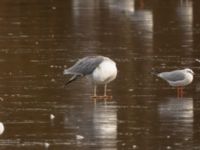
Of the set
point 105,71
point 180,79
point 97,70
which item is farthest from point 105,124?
point 180,79

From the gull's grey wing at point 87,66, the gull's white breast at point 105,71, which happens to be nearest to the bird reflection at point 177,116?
the gull's white breast at point 105,71

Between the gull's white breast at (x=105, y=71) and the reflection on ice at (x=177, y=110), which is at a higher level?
the gull's white breast at (x=105, y=71)

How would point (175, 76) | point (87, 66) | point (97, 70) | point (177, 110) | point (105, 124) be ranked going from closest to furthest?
point (105, 124) → point (177, 110) → point (97, 70) → point (87, 66) → point (175, 76)

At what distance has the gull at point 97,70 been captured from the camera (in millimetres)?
14789

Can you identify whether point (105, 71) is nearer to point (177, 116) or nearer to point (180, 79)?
point (180, 79)

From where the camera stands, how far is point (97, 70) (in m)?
14.9

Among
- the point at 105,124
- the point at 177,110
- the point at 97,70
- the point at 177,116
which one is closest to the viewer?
the point at 105,124

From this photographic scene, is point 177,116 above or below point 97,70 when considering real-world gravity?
below

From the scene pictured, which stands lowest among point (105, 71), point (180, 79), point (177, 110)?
point (177, 110)

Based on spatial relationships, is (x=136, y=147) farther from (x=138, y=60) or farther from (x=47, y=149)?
(x=138, y=60)

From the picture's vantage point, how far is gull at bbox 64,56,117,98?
582 inches

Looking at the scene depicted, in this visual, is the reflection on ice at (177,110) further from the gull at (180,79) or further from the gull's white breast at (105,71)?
the gull's white breast at (105,71)

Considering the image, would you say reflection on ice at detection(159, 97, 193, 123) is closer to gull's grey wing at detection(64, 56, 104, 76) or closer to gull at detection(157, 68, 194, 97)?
gull at detection(157, 68, 194, 97)

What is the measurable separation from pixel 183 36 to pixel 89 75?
8.24 meters
